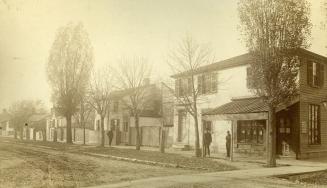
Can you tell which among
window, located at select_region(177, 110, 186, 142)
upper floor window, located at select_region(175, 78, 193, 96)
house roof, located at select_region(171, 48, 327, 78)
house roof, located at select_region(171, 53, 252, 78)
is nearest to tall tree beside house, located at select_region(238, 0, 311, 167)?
house roof, located at select_region(171, 48, 327, 78)

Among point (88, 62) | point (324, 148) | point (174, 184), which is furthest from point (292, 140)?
point (88, 62)

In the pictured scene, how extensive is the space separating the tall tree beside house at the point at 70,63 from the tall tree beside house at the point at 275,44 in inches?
826

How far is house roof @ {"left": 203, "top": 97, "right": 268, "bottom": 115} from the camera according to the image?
68.9 feet

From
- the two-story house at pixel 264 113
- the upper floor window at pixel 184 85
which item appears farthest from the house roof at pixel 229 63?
the upper floor window at pixel 184 85

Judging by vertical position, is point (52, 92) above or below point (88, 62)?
below

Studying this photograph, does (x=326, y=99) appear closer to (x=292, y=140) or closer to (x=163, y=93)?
(x=292, y=140)

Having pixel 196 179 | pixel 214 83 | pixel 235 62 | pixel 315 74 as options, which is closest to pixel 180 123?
pixel 214 83

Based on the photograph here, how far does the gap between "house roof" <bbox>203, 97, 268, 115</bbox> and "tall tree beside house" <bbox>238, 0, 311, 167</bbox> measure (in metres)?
1.65

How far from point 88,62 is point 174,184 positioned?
1034 inches

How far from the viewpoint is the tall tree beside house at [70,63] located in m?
36.4

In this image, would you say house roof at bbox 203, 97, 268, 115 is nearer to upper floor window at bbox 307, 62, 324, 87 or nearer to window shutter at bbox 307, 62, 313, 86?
window shutter at bbox 307, 62, 313, 86

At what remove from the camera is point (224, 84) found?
27.1 metres

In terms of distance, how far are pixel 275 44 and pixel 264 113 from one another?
12.5 feet

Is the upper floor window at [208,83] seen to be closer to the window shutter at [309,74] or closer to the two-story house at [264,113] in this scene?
the two-story house at [264,113]
